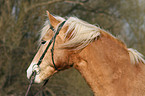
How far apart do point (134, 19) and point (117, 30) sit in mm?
1706

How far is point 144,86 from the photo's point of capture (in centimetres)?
175

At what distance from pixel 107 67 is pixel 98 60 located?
127 mm

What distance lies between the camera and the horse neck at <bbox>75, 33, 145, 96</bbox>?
5.79 ft

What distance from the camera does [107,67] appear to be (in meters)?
1.81

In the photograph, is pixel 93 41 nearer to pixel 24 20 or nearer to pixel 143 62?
pixel 143 62

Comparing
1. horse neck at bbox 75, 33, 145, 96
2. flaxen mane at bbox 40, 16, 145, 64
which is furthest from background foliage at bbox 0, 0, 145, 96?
horse neck at bbox 75, 33, 145, 96

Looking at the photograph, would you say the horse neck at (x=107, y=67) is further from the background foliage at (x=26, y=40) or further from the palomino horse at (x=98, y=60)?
the background foliage at (x=26, y=40)

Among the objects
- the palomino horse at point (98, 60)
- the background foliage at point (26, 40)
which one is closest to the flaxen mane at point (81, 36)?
the palomino horse at point (98, 60)

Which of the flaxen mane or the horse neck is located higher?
the flaxen mane

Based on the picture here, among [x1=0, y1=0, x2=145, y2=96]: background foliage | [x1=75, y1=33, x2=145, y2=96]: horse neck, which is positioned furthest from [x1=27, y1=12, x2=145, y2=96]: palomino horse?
[x1=0, y1=0, x2=145, y2=96]: background foliage

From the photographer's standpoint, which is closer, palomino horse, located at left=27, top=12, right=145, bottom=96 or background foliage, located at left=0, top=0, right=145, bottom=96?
palomino horse, located at left=27, top=12, right=145, bottom=96

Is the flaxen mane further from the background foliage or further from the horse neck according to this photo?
the background foliage

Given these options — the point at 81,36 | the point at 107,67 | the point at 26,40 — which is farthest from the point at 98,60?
the point at 26,40

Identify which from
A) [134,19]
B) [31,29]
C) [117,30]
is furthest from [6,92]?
[134,19]
